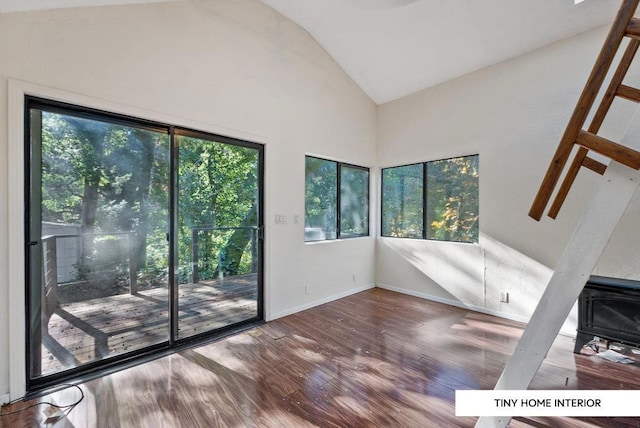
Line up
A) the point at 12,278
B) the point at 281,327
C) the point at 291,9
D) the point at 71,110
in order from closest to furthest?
the point at 12,278
the point at 71,110
the point at 281,327
the point at 291,9

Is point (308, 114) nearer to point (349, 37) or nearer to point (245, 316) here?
point (349, 37)

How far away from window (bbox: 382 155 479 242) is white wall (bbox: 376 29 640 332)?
15cm

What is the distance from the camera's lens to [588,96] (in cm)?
108

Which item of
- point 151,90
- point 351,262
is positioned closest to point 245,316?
point 351,262

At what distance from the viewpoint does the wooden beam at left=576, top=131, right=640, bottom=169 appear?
969mm

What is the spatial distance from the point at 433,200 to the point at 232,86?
10.3ft

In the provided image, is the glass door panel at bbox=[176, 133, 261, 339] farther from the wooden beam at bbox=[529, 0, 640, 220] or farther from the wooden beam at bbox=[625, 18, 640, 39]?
the wooden beam at bbox=[625, 18, 640, 39]

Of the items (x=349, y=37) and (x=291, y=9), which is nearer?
(x=291, y=9)

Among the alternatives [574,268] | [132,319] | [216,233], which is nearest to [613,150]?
[574,268]

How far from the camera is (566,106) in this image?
119 inches

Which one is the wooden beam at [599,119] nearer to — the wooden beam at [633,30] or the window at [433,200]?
the wooden beam at [633,30]

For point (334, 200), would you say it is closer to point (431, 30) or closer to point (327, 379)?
point (431, 30)

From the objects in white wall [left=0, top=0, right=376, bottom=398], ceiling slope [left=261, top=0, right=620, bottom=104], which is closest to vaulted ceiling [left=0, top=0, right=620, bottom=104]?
ceiling slope [left=261, top=0, right=620, bottom=104]

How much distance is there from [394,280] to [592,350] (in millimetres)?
2413
